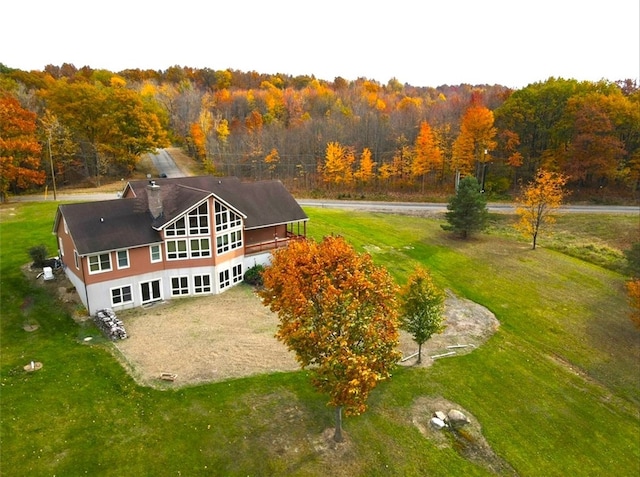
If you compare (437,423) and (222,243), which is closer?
(437,423)

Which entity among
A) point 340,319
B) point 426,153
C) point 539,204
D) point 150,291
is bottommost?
point 150,291

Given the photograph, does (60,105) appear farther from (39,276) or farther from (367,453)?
(367,453)

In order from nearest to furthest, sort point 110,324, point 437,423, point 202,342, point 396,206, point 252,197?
point 437,423 → point 202,342 → point 110,324 → point 252,197 → point 396,206

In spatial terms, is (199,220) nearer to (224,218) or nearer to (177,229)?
(177,229)

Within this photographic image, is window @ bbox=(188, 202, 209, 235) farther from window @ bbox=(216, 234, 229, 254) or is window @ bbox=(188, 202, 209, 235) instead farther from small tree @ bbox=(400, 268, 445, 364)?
small tree @ bbox=(400, 268, 445, 364)

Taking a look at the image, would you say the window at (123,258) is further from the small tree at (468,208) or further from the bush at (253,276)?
the small tree at (468,208)

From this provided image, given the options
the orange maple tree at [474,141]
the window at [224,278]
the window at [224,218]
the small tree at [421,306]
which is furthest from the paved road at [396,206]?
the small tree at [421,306]

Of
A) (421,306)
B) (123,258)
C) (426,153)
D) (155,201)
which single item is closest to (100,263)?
(123,258)

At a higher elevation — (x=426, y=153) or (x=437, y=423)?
(x=426, y=153)
